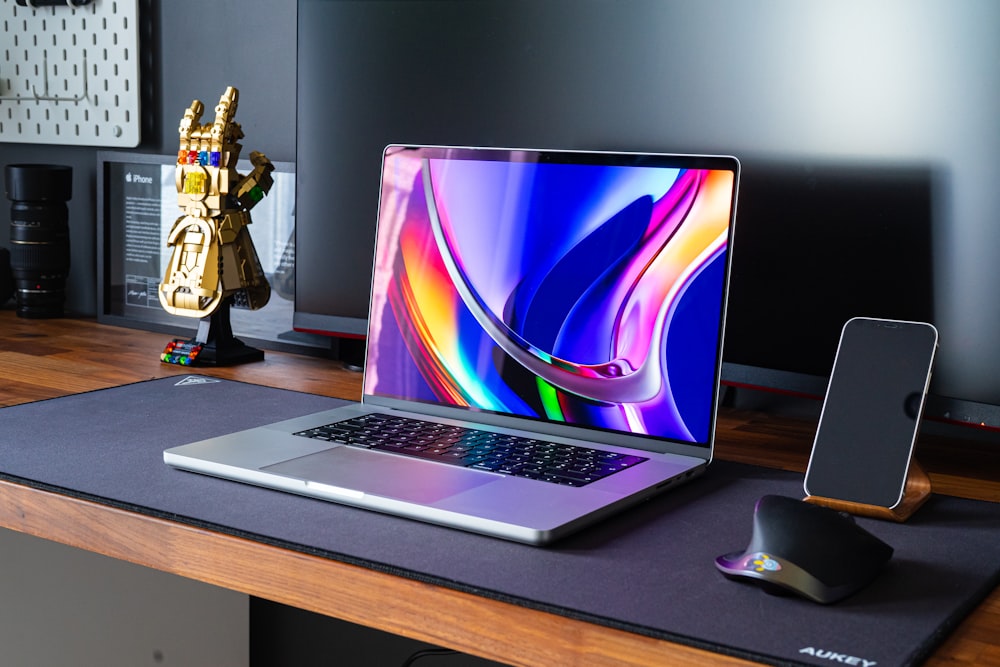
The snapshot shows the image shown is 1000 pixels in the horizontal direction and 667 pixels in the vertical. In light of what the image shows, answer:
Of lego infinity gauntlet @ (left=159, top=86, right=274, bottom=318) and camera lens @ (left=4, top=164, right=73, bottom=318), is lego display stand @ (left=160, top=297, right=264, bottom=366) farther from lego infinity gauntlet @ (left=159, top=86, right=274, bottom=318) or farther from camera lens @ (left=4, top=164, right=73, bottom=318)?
camera lens @ (left=4, top=164, right=73, bottom=318)

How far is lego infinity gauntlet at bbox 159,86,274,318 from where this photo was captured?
1195 mm

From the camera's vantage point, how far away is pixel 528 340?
2.94 ft

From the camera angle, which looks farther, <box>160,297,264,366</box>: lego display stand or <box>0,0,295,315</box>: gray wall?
<box>0,0,295,315</box>: gray wall

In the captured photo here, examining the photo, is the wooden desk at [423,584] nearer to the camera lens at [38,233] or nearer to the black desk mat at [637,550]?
the black desk mat at [637,550]

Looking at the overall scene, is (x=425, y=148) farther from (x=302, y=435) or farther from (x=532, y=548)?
(x=532, y=548)

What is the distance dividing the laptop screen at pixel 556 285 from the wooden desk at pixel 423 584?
122mm

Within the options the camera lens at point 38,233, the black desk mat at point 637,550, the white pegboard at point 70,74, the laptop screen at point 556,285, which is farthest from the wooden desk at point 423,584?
the white pegboard at point 70,74

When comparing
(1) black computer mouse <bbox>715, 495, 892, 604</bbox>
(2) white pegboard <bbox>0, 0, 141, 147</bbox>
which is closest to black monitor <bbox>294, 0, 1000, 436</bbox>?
(1) black computer mouse <bbox>715, 495, 892, 604</bbox>

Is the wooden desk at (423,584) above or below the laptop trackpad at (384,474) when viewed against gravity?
below

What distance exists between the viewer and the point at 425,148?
97 cm

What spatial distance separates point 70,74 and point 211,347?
662 mm

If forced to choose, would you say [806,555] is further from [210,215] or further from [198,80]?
[198,80]

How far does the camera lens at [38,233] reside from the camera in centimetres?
148

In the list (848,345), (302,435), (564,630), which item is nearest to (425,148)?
(302,435)
